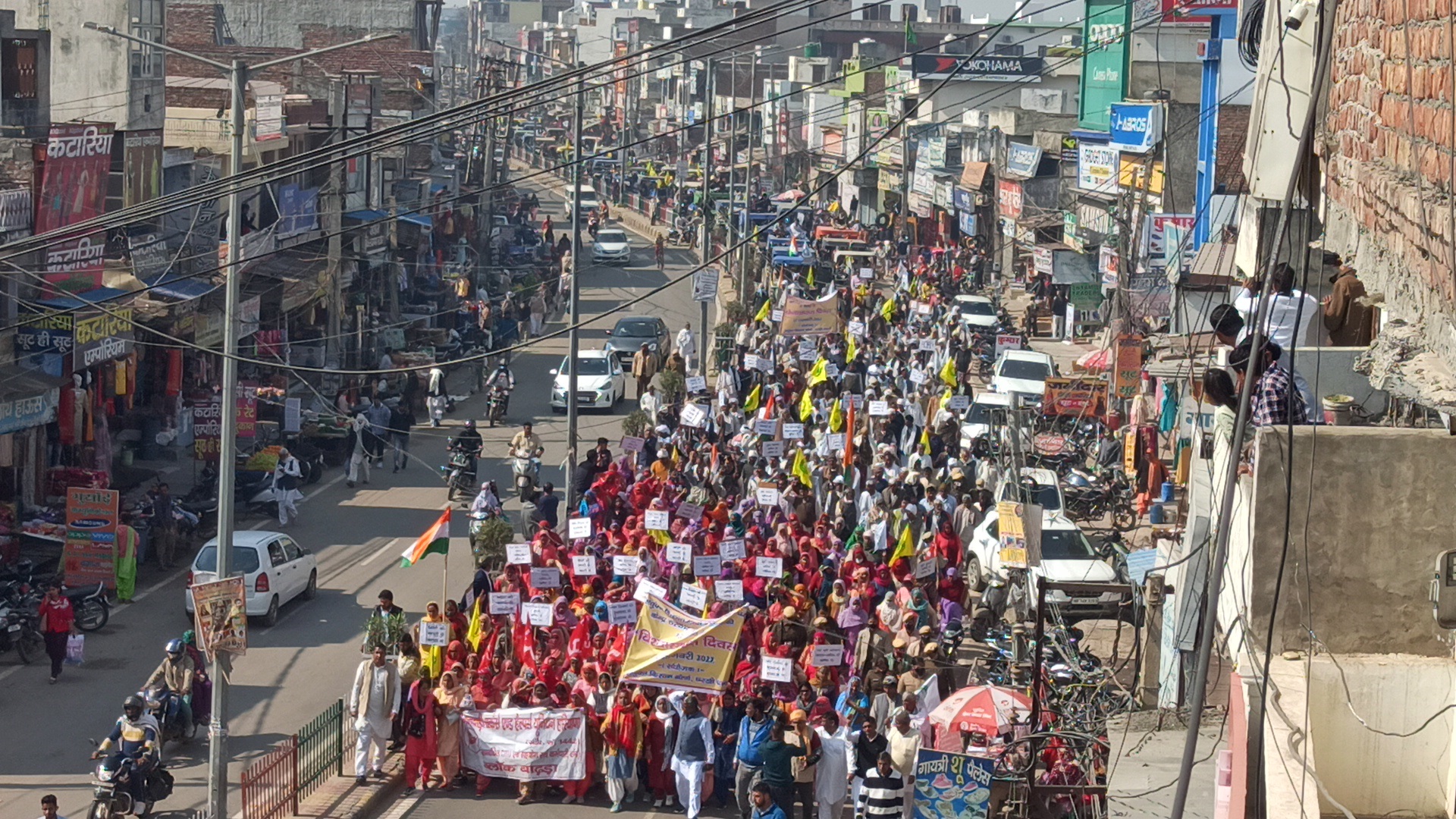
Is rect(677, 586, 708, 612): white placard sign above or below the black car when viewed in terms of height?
below

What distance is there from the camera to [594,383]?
3881cm

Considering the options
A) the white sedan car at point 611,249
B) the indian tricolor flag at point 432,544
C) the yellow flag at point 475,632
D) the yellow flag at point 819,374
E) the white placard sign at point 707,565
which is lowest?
the yellow flag at point 475,632

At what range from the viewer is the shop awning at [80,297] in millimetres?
26875

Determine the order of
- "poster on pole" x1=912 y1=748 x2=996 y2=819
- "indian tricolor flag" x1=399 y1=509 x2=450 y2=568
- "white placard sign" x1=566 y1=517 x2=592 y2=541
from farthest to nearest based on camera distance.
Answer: "white placard sign" x1=566 y1=517 x2=592 y2=541, "indian tricolor flag" x1=399 y1=509 x2=450 y2=568, "poster on pole" x1=912 y1=748 x2=996 y2=819

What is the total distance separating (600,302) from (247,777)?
4293 centimetres

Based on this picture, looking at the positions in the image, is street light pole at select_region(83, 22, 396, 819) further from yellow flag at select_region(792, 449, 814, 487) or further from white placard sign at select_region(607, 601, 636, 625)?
yellow flag at select_region(792, 449, 814, 487)

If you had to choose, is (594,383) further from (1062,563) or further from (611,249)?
(611,249)

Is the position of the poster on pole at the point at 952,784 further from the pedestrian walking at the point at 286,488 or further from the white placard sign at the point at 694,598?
the pedestrian walking at the point at 286,488

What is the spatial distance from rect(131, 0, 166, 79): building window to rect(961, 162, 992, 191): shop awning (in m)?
24.0

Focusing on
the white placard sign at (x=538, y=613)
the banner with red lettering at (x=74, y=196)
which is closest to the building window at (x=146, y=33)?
the banner with red lettering at (x=74, y=196)

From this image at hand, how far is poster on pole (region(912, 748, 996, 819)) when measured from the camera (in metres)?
14.5

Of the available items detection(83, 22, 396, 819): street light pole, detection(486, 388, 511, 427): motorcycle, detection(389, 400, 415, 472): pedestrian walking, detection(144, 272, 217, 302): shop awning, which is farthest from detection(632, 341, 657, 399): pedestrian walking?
detection(83, 22, 396, 819): street light pole

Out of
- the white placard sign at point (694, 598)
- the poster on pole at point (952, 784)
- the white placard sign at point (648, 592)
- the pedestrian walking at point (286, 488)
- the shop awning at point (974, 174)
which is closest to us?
the poster on pole at point (952, 784)

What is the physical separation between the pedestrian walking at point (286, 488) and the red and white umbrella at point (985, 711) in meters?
15.3
